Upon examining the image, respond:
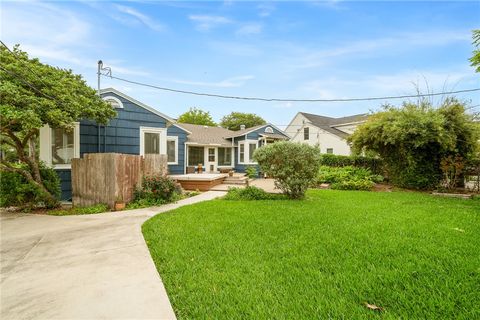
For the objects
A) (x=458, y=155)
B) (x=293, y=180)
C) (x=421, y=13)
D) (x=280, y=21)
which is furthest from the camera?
(x=458, y=155)

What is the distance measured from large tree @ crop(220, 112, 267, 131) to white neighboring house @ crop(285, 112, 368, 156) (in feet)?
47.4

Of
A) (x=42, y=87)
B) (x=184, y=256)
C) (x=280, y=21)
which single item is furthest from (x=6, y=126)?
(x=280, y=21)

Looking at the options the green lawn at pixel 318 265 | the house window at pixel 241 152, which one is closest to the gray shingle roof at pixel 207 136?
the house window at pixel 241 152

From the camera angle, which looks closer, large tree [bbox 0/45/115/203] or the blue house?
large tree [bbox 0/45/115/203]

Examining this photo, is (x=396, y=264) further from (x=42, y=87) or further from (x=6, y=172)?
(x=6, y=172)

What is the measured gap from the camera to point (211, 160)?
1758 centimetres

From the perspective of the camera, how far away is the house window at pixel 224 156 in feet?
59.7

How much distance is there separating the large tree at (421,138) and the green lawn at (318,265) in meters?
5.80

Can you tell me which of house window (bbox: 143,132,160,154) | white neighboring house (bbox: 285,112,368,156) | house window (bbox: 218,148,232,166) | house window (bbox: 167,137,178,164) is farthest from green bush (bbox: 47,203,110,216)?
white neighboring house (bbox: 285,112,368,156)

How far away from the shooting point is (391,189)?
11219 millimetres

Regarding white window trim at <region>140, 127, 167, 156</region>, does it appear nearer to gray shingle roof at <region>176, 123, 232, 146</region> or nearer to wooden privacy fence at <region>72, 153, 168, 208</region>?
wooden privacy fence at <region>72, 153, 168, 208</region>

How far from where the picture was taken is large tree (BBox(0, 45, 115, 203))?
505cm

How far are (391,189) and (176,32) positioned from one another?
1181 cm

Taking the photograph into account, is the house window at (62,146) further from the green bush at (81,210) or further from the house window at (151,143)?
the house window at (151,143)
